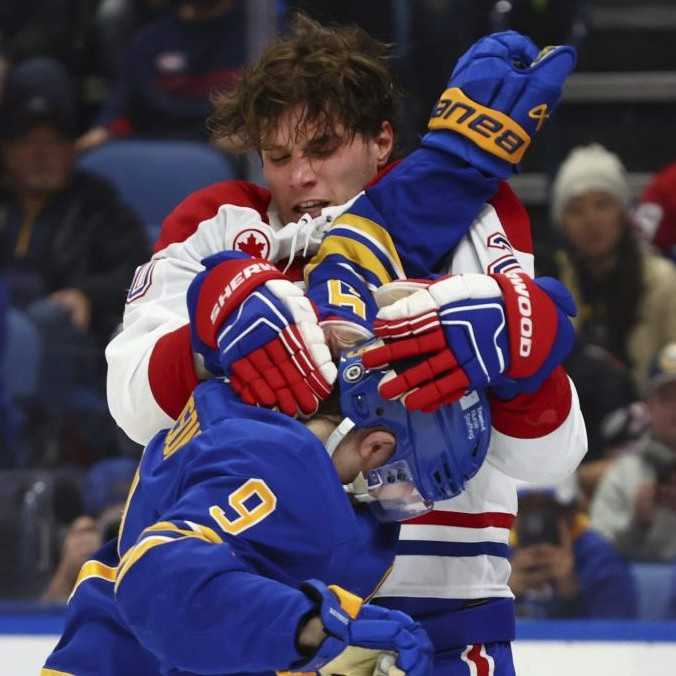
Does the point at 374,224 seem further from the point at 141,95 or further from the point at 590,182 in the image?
the point at 141,95

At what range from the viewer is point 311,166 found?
188 cm

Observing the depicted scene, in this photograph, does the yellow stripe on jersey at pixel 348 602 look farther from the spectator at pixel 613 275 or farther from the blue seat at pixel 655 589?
the spectator at pixel 613 275

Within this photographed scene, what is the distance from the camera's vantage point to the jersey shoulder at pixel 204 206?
6.38 feet

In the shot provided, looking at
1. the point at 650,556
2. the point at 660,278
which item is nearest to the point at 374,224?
the point at 650,556

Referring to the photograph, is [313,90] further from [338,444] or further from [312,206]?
[338,444]

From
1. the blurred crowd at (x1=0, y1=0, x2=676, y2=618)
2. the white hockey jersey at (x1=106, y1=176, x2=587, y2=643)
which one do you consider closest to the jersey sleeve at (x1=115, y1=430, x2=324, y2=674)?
the white hockey jersey at (x1=106, y1=176, x2=587, y2=643)

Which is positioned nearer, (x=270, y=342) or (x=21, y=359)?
(x=270, y=342)

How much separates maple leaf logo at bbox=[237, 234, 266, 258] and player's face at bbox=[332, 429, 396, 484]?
30 cm

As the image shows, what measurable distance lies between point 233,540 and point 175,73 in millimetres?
2765

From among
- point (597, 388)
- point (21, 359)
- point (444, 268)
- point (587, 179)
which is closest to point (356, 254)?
point (444, 268)

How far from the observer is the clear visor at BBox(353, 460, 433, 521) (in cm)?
165

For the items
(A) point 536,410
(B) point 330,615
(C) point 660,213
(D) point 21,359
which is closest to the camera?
(B) point 330,615

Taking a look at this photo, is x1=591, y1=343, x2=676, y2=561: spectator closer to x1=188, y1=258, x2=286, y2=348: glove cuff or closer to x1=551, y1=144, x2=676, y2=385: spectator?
x1=551, y1=144, x2=676, y2=385: spectator

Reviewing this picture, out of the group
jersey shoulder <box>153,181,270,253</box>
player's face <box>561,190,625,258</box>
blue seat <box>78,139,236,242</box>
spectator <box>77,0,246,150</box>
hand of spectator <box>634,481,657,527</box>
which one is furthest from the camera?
spectator <box>77,0,246,150</box>
